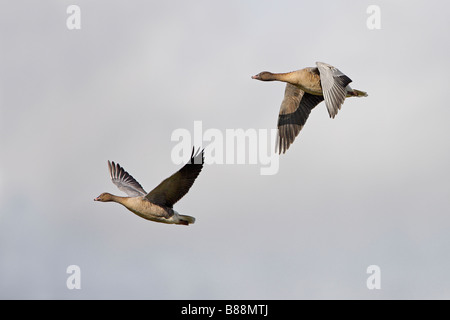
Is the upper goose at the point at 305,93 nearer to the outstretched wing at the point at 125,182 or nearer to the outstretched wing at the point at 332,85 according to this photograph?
the outstretched wing at the point at 332,85

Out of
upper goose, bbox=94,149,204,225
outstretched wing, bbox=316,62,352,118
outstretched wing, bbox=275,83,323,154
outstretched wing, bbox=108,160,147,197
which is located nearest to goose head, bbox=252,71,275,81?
outstretched wing, bbox=275,83,323,154

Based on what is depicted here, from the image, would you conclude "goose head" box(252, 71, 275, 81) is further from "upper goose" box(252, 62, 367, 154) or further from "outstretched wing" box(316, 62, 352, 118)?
"outstretched wing" box(316, 62, 352, 118)

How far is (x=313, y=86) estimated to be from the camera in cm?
2059

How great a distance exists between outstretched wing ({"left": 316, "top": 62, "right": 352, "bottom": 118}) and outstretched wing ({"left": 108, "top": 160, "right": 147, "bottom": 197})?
5891 mm

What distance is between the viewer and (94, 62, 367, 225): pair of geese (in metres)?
19.4

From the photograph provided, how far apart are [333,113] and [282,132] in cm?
384

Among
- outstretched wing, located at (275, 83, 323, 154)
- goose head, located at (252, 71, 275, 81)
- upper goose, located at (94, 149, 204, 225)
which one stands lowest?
upper goose, located at (94, 149, 204, 225)

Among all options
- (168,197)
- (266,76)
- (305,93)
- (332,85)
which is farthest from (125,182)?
(332,85)

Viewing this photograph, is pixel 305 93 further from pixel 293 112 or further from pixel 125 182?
pixel 125 182

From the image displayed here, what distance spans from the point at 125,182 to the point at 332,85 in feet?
22.5

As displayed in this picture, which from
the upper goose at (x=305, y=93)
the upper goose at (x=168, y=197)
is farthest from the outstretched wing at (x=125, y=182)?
the upper goose at (x=305, y=93)

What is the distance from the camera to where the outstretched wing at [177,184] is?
62.7 ft

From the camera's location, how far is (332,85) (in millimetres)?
19672
